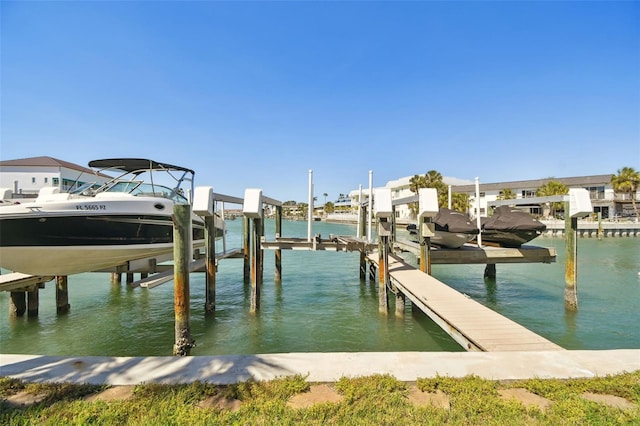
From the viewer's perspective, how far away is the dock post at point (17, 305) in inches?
364

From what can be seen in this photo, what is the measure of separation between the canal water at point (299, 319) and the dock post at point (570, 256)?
417mm

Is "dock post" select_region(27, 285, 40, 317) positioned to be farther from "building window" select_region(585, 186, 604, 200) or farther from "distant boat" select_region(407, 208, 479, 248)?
"building window" select_region(585, 186, 604, 200)

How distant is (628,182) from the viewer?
45719mm

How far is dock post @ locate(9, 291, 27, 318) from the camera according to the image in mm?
9234

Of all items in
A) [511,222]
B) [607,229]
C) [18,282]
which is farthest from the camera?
[607,229]

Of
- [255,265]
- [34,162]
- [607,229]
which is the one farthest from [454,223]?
[34,162]

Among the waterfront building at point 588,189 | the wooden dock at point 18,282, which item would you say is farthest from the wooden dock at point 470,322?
the waterfront building at point 588,189

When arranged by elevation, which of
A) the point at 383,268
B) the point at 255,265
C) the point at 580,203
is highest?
the point at 580,203

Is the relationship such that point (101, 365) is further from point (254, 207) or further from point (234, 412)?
point (254, 207)

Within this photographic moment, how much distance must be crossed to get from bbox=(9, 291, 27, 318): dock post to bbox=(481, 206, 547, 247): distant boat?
1576cm

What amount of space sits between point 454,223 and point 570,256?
3.32 m

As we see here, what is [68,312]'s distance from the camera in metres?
10.1

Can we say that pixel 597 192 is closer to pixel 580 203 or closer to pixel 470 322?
pixel 580 203

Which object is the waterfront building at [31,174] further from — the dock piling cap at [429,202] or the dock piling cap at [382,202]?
the dock piling cap at [429,202]
